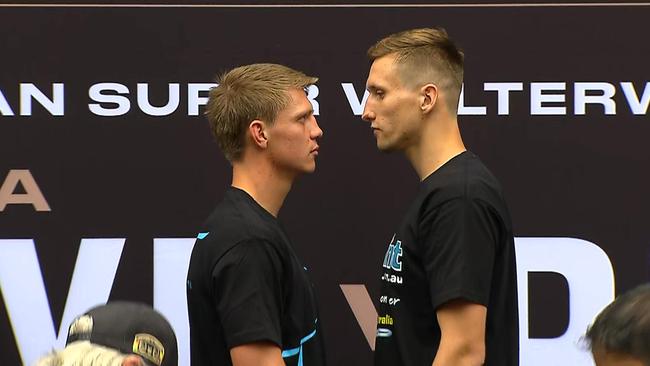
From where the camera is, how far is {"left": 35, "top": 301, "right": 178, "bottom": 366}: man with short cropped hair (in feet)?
5.52

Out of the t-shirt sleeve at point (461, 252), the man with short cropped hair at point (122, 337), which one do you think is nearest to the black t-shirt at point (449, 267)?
the t-shirt sleeve at point (461, 252)

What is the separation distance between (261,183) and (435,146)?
0.42 m

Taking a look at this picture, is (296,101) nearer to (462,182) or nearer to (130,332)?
(462,182)

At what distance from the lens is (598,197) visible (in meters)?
3.57

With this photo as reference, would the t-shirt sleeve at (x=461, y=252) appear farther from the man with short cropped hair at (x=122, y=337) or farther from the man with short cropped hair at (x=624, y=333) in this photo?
the man with short cropped hair at (x=122, y=337)

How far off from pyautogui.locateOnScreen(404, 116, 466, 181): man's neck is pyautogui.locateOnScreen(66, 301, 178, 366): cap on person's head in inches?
44.4

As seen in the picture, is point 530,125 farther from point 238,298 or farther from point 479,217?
point 238,298

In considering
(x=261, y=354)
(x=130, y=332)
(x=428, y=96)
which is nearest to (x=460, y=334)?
(x=261, y=354)

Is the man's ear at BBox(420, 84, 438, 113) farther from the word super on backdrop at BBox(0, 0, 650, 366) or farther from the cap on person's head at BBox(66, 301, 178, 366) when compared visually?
the cap on person's head at BBox(66, 301, 178, 366)

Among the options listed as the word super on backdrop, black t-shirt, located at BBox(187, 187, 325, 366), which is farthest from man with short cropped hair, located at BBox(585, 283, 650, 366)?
the word super on backdrop

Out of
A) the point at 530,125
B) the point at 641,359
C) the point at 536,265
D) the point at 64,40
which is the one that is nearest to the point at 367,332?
the point at 536,265

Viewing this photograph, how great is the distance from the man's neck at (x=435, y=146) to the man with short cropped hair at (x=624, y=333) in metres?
0.97

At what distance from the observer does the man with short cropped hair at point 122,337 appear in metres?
1.68

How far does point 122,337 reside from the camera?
1.76m
